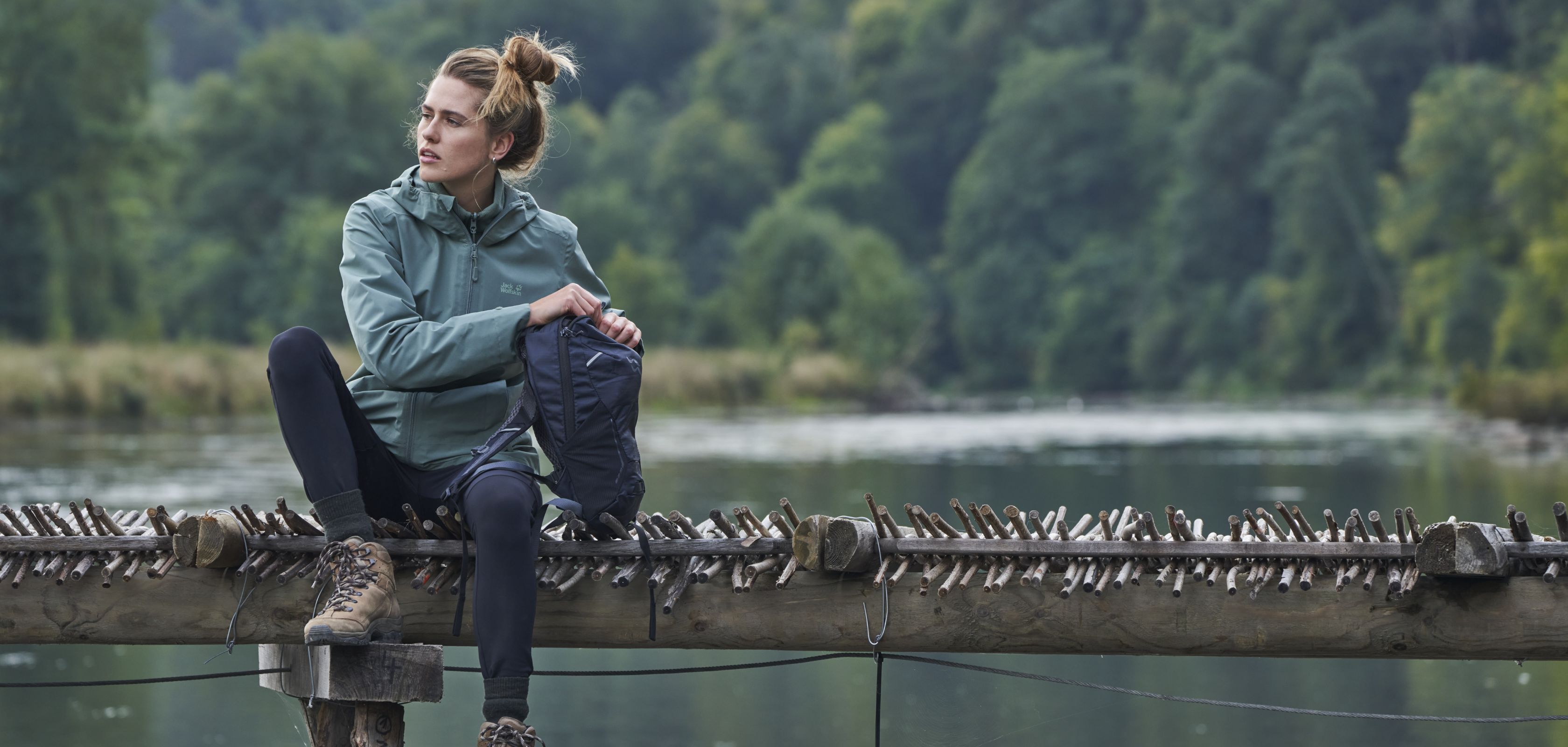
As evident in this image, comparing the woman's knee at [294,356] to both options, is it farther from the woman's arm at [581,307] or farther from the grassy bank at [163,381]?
the grassy bank at [163,381]

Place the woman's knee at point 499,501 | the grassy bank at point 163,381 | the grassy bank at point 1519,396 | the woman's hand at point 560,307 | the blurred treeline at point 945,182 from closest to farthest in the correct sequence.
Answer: the woman's knee at point 499,501 < the woman's hand at point 560,307 < the grassy bank at point 1519,396 < the grassy bank at point 163,381 < the blurred treeline at point 945,182

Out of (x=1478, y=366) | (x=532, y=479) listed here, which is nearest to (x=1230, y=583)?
(x=532, y=479)

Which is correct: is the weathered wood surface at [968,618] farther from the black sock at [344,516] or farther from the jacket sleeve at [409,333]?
the jacket sleeve at [409,333]

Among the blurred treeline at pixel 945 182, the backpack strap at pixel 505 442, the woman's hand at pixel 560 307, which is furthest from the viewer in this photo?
the blurred treeline at pixel 945 182

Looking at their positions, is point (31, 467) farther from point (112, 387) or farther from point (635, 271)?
point (635, 271)

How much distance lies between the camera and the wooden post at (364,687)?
3.63 metres

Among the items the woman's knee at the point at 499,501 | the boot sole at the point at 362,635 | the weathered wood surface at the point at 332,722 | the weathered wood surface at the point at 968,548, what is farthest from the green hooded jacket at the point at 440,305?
the weathered wood surface at the point at 332,722

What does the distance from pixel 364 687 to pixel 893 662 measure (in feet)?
17.8

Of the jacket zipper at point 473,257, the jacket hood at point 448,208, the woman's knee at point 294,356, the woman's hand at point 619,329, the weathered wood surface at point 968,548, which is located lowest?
the weathered wood surface at point 968,548

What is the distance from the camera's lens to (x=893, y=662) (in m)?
8.82

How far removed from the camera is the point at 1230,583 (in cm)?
370

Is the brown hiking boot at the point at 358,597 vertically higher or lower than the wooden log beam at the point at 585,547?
lower

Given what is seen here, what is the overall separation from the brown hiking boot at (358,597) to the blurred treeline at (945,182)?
29057 mm

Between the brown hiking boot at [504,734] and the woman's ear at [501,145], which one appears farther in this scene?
the woman's ear at [501,145]
